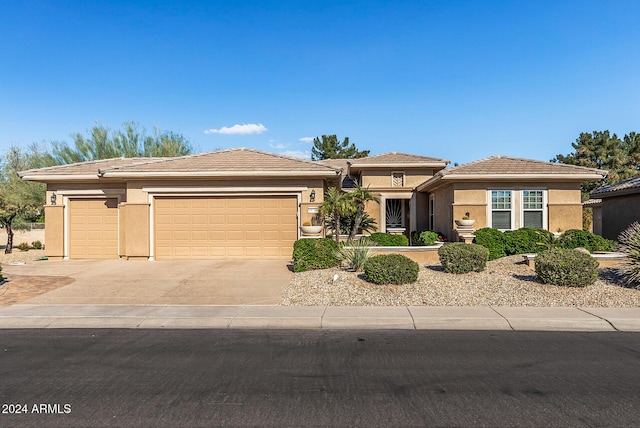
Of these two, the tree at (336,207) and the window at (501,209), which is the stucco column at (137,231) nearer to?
the tree at (336,207)

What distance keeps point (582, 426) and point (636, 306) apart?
6.43m

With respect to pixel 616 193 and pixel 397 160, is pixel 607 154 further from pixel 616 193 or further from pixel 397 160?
pixel 397 160

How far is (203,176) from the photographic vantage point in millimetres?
15992

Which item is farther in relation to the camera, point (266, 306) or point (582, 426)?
point (266, 306)

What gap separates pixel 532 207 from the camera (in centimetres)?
1720

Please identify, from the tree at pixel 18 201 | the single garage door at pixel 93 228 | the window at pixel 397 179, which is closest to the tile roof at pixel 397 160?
the window at pixel 397 179

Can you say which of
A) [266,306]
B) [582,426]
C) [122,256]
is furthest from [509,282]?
[122,256]

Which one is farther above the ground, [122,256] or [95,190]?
[95,190]

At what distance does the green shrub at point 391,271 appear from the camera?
33.8 ft

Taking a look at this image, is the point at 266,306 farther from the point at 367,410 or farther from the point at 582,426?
the point at 582,426

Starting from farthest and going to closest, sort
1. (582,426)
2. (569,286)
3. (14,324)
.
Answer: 1. (569,286)
2. (14,324)
3. (582,426)

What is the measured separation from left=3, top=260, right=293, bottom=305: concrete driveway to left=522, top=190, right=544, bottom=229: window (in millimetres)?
9769

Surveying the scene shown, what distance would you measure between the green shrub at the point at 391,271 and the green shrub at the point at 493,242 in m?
5.88

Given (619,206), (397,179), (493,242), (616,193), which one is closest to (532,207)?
(493,242)
